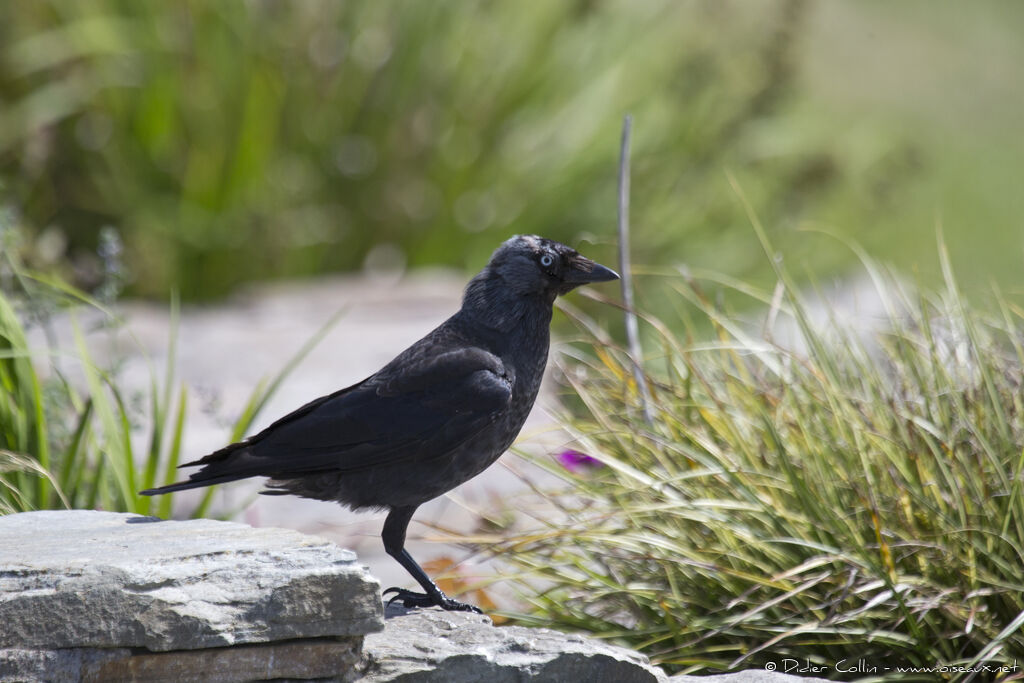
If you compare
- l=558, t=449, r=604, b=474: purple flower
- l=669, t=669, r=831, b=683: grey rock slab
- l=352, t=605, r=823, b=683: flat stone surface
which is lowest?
l=669, t=669, r=831, b=683: grey rock slab

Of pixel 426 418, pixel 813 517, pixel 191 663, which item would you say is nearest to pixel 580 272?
pixel 426 418

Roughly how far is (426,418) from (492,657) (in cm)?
48

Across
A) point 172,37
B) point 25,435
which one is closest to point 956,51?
point 172,37

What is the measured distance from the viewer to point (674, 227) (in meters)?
6.50

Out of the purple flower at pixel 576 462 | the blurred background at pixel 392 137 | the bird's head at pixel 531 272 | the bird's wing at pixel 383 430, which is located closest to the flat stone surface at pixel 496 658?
the bird's wing at pixel 383 430

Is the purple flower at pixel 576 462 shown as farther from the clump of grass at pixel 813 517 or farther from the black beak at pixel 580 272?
the black beak at pixel 580 272

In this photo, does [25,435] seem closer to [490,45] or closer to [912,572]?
[912,572]

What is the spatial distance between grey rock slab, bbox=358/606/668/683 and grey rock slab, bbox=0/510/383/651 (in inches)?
6.2

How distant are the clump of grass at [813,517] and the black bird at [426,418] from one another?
0.50 meters

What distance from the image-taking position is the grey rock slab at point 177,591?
1915 millimetres

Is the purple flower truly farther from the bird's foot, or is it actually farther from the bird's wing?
the bird's wing

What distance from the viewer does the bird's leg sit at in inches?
95.3

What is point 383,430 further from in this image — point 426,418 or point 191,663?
point 191,663

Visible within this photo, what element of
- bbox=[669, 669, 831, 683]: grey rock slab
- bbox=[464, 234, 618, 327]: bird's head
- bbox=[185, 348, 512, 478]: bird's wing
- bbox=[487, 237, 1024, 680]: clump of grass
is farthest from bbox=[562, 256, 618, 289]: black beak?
bbox=[669, 669, 831, 683]: grey rock slab
